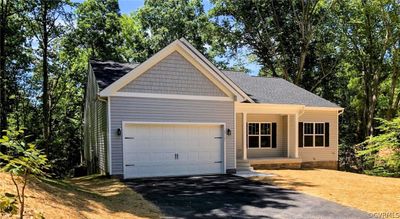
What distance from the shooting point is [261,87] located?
67.2 ft

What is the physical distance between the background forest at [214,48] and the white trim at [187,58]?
483 inches

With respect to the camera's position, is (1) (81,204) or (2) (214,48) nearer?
(1) (81,204)

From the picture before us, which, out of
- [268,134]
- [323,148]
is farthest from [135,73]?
[323,148]

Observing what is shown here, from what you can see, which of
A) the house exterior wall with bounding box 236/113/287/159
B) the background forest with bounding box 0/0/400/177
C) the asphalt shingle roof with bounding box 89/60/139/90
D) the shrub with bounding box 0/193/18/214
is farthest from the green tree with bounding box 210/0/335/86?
the shrub with bounding box 0/193/18/214

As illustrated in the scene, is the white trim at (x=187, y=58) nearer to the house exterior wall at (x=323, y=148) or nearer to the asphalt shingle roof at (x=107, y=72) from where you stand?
the asphalt shingle roof at (x=107, y=72)

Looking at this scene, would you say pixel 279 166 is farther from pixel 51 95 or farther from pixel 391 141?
pixel 51 95

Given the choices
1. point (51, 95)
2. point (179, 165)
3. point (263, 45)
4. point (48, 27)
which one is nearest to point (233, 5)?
point (263, 45)

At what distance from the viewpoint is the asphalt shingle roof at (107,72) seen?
1371 centimetres

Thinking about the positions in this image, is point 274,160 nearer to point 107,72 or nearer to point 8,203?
point 107,72

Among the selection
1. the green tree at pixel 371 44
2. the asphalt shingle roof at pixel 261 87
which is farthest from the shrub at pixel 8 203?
the green tree at pixel 371 44

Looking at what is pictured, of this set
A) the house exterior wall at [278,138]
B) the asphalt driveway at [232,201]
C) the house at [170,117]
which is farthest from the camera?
the house exterior wall at [278,138]

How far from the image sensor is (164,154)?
1400cm

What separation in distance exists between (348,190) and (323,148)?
8968 mm

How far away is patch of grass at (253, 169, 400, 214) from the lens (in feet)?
30.1
